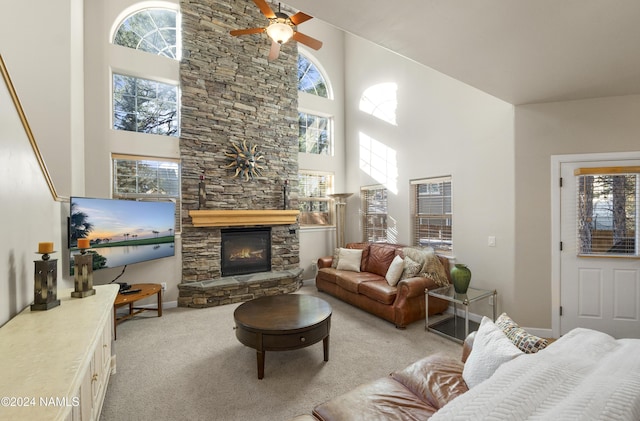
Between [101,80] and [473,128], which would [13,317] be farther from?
[473,128]

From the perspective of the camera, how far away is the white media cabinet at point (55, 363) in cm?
92

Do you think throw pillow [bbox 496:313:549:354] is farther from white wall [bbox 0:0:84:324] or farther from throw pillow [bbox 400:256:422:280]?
white wall [bbox 0:0:84:324]

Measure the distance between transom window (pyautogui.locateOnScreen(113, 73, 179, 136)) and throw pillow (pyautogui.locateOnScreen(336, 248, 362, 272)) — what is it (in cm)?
344

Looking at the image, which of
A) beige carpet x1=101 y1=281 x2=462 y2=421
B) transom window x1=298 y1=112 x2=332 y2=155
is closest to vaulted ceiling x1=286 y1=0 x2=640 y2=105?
beige carpet x1=101 y1=281 x2=462 y2=421

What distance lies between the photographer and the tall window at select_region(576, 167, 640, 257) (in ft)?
9.12

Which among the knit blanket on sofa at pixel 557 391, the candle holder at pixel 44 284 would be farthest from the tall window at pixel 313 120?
the knit blanket on sofa at pixel 557 391

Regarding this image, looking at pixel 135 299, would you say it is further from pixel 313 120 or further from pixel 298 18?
pixel 313 120

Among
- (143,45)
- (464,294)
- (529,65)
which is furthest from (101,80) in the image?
(464,294)

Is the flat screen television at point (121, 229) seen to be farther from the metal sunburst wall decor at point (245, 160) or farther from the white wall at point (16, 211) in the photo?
the metal sunburst wall decor at point (245, 160)

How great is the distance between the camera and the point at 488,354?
4.37 ft

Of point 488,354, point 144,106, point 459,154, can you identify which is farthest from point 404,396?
point 144,106

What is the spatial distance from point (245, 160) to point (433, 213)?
3278 mm

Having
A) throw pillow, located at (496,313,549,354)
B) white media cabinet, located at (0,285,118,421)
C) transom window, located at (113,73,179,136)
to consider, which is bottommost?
throw pillow, located at (496,313,549,354)

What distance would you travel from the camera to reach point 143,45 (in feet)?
13.7
